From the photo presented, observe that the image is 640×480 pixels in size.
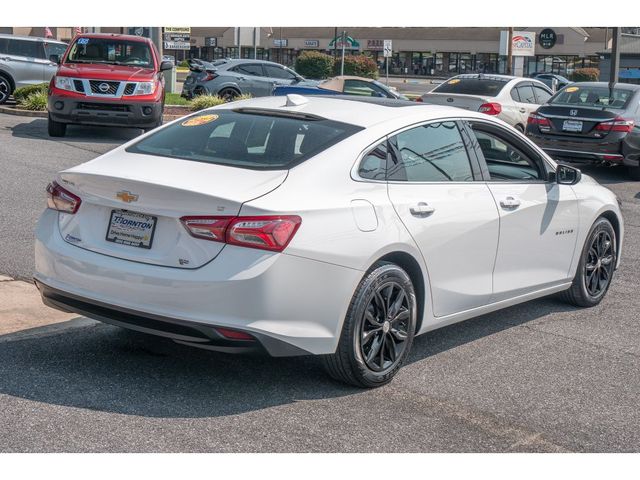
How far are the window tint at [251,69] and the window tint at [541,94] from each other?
8.40 meters

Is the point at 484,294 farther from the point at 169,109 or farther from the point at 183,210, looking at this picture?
the point at 169,109

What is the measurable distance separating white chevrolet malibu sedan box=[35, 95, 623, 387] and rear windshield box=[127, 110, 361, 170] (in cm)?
1

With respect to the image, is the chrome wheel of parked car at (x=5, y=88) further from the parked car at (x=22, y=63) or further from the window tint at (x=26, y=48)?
the window tint at (x=26, y=48)

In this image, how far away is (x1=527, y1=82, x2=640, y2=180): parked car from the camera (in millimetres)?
16125

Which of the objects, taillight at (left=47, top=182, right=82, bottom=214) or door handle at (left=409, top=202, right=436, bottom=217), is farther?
door handle at (left=409, top=202, right=436, bottom=217)

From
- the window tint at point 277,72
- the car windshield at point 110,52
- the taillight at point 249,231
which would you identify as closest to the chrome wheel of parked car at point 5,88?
the car windshield at point 110,52

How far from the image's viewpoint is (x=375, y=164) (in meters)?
5.77

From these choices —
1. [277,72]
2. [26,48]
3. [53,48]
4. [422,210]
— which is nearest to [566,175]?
[422,210]

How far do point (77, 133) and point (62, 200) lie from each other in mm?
13925

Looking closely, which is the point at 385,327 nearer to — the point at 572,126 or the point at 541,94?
the point at 572,126

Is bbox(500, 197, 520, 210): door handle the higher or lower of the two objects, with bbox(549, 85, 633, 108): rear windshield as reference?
lower

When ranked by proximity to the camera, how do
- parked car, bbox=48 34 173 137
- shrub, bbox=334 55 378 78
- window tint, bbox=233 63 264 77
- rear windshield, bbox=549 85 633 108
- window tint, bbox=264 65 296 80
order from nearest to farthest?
rear windshield, bbox=549 85 633 108
parked car, bbox=48 34 173 137
window tint, bbox=233 63 264 77
window tint, bbox=264 65 296 80
shrub, bbox=334 55 378 78

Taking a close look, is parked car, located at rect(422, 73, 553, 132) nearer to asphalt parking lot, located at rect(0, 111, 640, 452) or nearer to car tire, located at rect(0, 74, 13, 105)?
car tire, located at rect(0, 74, 13, 105)

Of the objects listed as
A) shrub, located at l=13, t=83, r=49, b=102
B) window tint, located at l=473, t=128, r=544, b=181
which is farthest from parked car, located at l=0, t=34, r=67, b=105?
window tint, located at l=473, t=128, r=544, b=181
